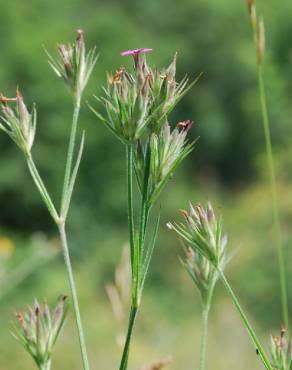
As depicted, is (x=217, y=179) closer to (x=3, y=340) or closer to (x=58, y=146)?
(x=58, y=146)

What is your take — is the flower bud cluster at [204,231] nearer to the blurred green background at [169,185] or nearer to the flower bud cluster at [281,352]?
the flower bud cluster at [281,352]

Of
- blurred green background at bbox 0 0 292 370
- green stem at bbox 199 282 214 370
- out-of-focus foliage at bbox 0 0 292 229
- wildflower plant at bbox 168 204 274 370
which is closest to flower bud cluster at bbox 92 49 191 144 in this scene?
wildflower plant at bbox 168 204 274 370

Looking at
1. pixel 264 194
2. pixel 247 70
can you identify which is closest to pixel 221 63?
pixel 247 70

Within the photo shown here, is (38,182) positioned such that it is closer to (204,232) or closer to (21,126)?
(21,126)

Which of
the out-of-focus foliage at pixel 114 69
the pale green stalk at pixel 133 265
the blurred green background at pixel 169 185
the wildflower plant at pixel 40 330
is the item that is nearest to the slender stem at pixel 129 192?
the pale green stalk at pixel 133 265

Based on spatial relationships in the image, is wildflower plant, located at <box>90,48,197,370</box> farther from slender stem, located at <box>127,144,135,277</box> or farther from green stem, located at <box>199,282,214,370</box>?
green stem, located at <box>199,282,214,370</box>

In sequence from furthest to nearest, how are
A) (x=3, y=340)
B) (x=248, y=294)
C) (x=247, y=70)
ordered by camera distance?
(x=247, y=70) < (x=248, y=294) < (x=3, y=340)
